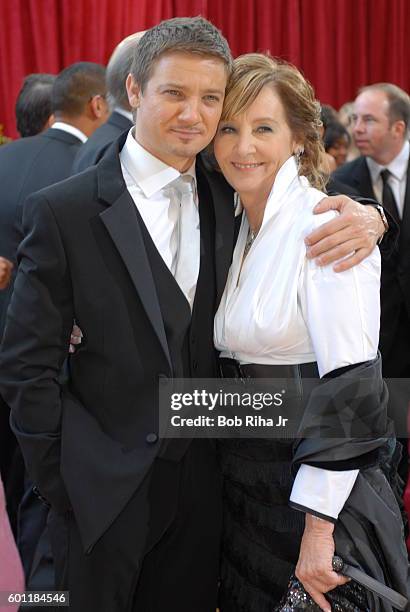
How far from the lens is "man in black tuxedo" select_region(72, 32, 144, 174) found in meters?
2.71

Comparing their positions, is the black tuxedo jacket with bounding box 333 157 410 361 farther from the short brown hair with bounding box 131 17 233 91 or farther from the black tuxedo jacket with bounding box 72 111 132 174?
the short brown hair with bounding box 131 17 233 91

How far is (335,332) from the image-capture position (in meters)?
1.67

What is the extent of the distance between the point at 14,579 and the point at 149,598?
460mm

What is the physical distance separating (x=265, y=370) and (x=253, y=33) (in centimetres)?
448

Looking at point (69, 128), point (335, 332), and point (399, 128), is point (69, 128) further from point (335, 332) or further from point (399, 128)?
point (335, 332)

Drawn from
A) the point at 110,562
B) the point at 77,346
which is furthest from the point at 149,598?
the point at 77,346

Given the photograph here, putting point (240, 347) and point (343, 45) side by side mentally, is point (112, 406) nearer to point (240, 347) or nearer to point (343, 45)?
point (240, 347)

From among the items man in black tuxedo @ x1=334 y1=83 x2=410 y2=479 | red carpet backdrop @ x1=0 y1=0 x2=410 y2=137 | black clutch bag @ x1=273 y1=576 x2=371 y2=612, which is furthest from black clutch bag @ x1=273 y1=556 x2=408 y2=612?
red carpet backdrop @ x1=0 y1=0 x2=410 y2=137

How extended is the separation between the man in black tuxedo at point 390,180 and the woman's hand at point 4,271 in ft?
5.42

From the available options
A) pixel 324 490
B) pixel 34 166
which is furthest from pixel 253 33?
pixel 324 490

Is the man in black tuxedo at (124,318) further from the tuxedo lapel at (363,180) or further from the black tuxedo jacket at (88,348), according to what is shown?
the tuxedo lapel at (363,180)

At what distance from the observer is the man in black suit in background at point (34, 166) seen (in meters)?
2.97

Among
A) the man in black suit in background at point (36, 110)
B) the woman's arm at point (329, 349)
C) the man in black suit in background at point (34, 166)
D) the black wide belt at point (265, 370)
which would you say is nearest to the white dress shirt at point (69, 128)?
the man in black suit in background at point (34, 166)

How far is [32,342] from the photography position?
1.81 meters
